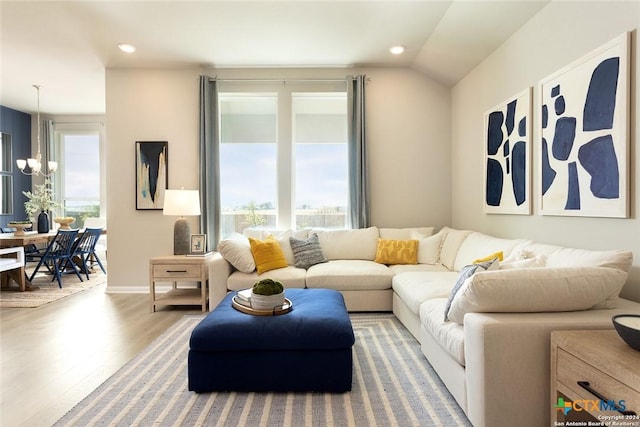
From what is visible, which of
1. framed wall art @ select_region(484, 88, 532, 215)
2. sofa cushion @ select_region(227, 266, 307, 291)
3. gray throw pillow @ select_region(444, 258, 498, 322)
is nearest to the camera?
gray throw pillow @ select_region(444, 258, 498, 322)

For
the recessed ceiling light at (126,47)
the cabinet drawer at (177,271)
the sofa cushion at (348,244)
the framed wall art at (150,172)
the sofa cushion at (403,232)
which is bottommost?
the cabinet drawer at (177,271)

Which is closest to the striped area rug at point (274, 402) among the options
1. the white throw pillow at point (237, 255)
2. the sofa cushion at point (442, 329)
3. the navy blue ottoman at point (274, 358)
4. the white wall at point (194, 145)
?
the navy blue ottoman at point (274, 358)


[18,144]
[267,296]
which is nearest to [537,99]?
[267,296]

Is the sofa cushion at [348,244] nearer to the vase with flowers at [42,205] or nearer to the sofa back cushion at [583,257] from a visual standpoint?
the sofa back cushion at [583,257]

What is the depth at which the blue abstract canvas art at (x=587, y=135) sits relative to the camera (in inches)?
81.0

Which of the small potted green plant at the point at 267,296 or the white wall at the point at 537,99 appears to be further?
the small potted green plant at the point at 267,296

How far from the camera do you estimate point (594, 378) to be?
125cm

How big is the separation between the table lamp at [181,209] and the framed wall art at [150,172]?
62 centimetres

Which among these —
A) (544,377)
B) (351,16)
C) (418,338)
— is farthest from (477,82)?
(544,377)

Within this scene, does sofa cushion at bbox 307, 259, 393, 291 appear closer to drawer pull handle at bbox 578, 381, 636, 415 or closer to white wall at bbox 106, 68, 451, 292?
white wall at bbox 106, 68, 451, 292

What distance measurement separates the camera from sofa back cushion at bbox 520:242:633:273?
5.97ft

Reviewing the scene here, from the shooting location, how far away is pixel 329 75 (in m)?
4.56

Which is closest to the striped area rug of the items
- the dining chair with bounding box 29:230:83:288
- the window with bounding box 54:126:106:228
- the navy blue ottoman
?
the navy blue ottoman

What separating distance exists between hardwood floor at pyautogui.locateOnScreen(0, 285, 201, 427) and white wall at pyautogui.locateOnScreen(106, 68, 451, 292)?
2.49 ft
